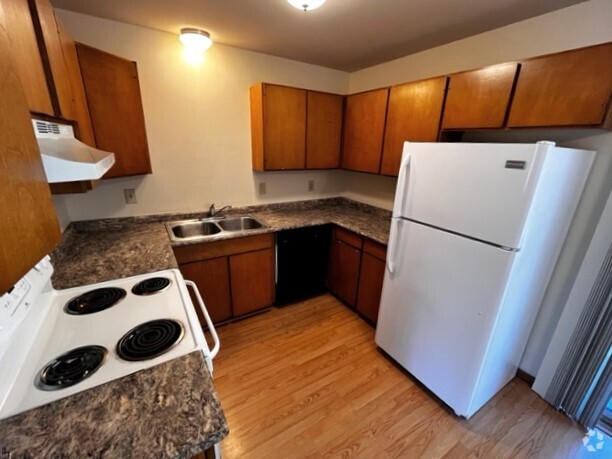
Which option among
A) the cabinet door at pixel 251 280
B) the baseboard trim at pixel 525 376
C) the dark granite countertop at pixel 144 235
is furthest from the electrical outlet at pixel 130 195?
the baseboard trim at pixel 525 376

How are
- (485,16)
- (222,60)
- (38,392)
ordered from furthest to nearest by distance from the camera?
(222,60)
(485,16)
(38,392)

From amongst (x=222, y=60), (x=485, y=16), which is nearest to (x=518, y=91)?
(x=485, y=16)

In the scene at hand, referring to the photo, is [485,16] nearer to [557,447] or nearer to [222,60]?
[222,60]

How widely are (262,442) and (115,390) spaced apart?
3.54ft

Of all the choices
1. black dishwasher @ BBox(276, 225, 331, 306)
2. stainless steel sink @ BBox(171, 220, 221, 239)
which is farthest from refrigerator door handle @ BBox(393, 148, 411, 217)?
stainless steel sink @ BBox(171, 220, 221, 239)

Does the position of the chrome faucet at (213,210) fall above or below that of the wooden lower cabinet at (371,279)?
above

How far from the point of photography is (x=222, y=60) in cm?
236

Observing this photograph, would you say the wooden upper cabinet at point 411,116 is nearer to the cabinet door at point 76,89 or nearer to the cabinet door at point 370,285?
the cabinet door at point 370,285

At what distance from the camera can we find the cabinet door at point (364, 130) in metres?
2.37

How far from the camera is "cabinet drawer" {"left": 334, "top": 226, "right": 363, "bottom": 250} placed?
245 centimetres

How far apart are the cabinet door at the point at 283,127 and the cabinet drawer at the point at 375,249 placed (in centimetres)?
107

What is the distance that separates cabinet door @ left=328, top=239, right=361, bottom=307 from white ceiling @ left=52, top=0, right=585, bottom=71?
1.74 m

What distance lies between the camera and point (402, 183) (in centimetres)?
175

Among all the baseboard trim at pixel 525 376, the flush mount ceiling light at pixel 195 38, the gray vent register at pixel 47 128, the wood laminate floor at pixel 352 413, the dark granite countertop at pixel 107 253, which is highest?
the flush mount ceiling light at pixel 195 38
